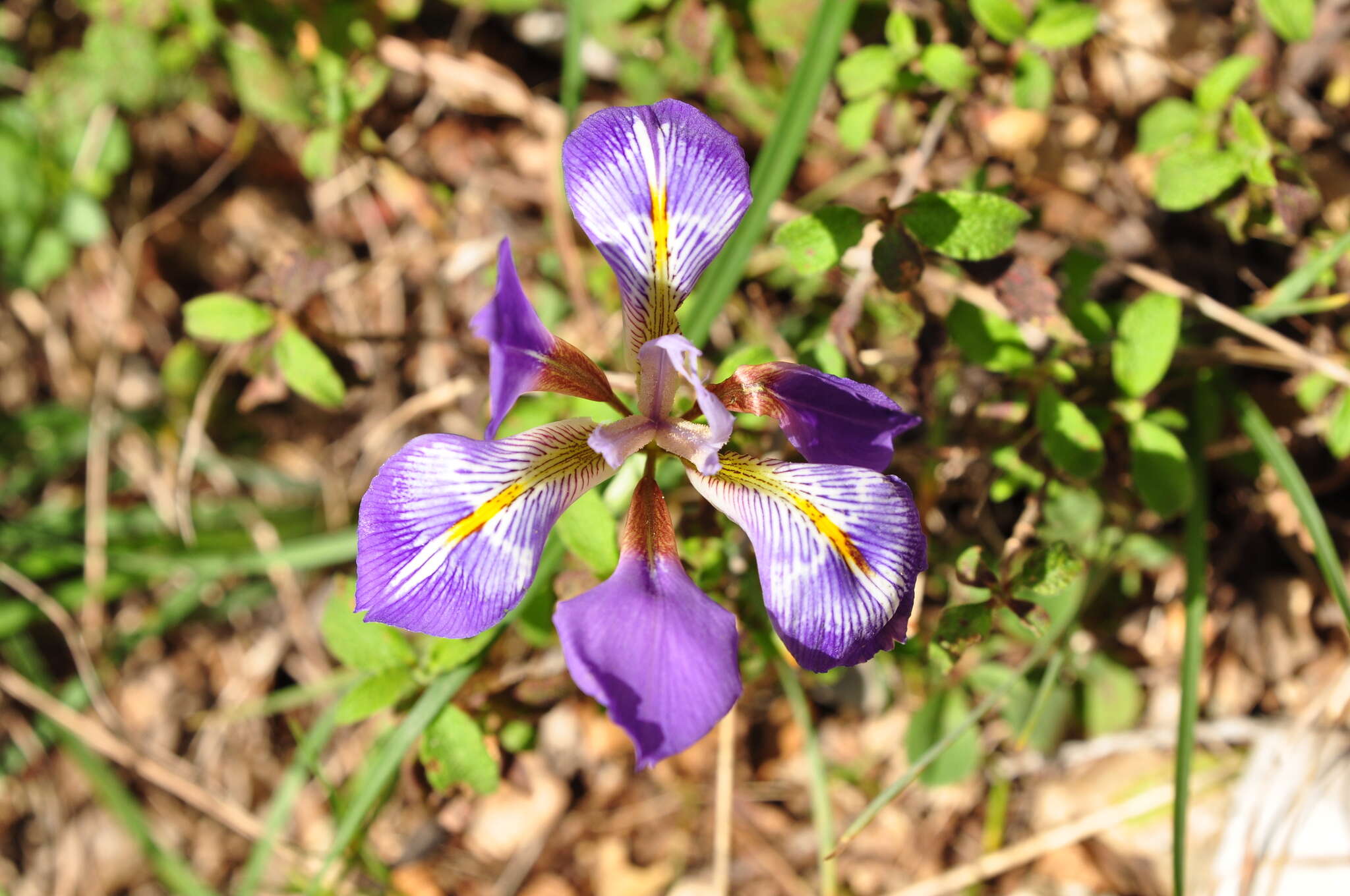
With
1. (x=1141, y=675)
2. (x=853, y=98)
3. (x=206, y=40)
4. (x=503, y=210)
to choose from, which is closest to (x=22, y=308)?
(x=206, y=40)

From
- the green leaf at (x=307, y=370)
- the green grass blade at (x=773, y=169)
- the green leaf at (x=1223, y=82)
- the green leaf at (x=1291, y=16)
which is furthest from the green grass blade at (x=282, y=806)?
the green leaf at (x=1291, y=16)

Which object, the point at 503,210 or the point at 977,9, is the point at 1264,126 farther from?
the point at 503,210

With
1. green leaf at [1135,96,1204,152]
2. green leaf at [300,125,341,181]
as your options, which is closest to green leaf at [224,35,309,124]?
green leaf at [300,125,341,181]

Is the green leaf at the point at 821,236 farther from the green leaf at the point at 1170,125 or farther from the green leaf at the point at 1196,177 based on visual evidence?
the green leaf at the point at 1170,125

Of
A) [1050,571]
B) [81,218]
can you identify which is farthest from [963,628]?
[81,218]

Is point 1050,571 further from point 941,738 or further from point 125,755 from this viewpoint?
point 125,755
